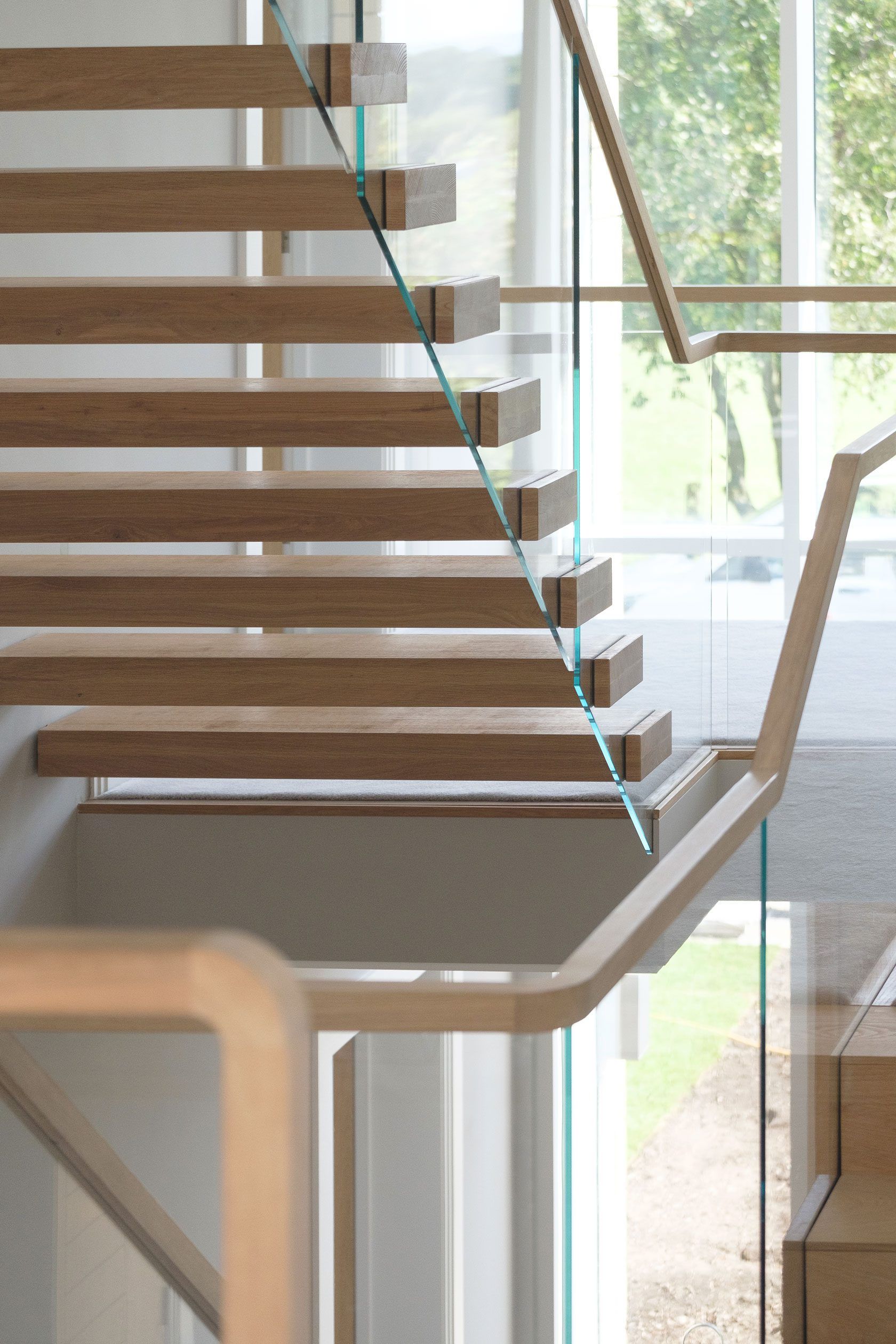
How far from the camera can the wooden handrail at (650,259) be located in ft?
12.5

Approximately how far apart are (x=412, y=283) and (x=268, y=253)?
3.39 metres

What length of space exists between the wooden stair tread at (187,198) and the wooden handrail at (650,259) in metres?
0.82

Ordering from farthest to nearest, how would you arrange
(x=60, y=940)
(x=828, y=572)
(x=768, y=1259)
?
1. (x=828, y=572)
2. (x=768, y=1259)
3. (x=60, y=940)

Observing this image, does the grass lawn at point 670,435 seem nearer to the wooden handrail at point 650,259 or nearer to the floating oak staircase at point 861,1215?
the wooden handrail at point 650,259

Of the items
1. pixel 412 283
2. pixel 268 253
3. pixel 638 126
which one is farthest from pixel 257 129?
pixel 412 283

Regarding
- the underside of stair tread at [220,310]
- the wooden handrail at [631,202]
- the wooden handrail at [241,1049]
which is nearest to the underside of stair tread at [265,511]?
the underside of stair tread at [220,310]

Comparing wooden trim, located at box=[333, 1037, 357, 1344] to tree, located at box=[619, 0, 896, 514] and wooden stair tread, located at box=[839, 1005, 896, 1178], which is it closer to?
wooden stair tread, located at box=[839, 1005, 896, 1178]

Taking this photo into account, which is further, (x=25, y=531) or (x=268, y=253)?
(x=268, y=253)

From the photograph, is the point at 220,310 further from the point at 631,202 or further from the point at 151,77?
the point at 631,202

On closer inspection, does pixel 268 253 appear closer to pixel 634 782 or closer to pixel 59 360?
pixel 59 360

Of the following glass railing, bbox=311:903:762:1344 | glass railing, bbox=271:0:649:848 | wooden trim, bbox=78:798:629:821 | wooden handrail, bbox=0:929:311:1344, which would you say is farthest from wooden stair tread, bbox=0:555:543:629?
wooden handrail, bbox=0:929:311:1344

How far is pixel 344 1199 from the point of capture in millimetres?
1535

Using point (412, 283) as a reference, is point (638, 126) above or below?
above

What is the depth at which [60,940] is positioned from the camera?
728mm
